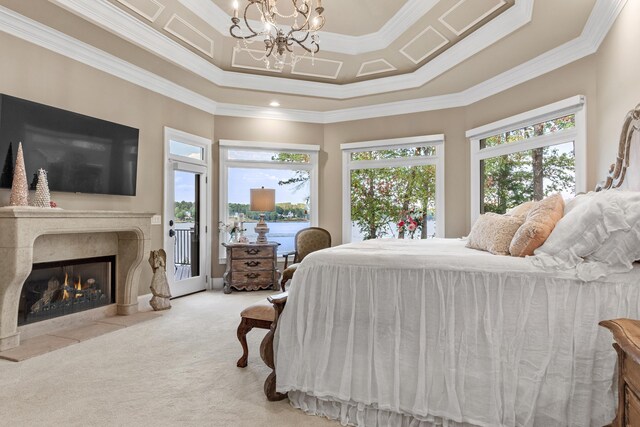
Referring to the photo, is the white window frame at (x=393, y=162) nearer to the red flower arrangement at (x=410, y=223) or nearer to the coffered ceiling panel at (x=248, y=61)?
the red flower arrangement at (x=410, y=223)

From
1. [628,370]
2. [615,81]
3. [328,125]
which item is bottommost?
[628,370]

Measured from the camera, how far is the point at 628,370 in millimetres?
1231

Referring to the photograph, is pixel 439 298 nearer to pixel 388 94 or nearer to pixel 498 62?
pixel 498 62

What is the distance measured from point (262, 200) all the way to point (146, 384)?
3413 millimetres

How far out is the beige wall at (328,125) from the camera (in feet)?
10.3

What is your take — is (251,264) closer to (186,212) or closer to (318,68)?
(186,212)

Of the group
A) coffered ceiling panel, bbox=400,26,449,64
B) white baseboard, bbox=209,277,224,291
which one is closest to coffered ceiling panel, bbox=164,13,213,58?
coffered ceiling panel, bbox=400,26,449,64

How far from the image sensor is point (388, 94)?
5.19m

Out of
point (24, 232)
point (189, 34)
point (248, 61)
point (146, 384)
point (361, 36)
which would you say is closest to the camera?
point (146, 384)

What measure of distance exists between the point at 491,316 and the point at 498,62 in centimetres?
346

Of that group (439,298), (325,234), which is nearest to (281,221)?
(325,234)

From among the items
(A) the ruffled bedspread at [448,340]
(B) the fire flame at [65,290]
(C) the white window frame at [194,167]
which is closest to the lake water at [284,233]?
(C) the white window frame at [194,167]

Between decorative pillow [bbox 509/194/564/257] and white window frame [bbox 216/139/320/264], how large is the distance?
419cm

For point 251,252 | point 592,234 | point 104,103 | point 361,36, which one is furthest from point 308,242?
point 592,234
